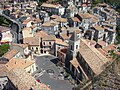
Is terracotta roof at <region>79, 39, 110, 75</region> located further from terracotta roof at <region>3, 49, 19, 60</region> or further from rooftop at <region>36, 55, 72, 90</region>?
terracotta roof at <region>3, 49, 19, 60</region>

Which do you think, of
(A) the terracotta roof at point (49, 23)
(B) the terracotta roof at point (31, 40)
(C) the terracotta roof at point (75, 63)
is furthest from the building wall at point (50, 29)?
(C) the terracotta roof at point (75, 63)

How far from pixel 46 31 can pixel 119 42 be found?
1611cm

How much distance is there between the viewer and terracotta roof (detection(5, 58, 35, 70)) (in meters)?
36.1

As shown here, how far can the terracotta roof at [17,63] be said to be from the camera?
36075 mm

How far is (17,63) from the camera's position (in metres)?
37.1

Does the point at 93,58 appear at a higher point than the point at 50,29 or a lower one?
higher

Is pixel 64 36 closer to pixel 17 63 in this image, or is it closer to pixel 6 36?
pixel 6 36

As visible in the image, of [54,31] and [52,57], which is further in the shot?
[54,31]

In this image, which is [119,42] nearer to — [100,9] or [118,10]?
[100,9]

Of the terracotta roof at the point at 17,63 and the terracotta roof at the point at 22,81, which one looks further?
the terracotta roof at the point at 17,63

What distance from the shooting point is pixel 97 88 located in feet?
38.9

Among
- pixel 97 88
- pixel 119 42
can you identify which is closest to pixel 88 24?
pixel 119 42

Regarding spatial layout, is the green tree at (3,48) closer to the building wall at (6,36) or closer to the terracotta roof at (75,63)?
the building wall at (6,36)

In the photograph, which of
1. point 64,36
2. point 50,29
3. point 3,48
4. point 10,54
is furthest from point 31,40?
point 50,29
